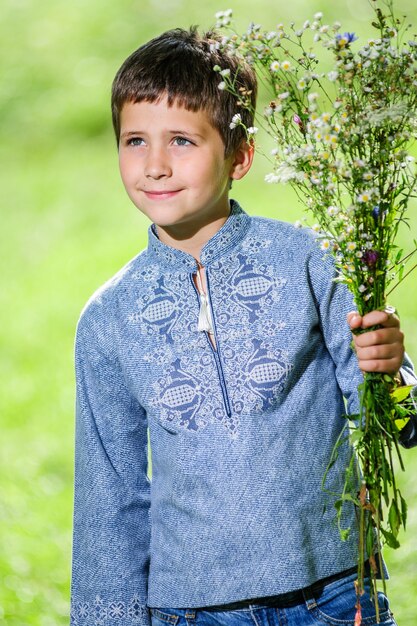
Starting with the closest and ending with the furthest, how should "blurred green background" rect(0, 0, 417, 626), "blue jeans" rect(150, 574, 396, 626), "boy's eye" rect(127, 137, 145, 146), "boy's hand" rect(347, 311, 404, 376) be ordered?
"boy's hand" rect(347, 311, 404, 376), "blue jeans" rect(150, 574, 396, 626), "boy's eye" rect(127, 137, 145, 146), "blurred green background" rect(0, 0, 417, 626)

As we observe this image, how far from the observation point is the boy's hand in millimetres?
2576

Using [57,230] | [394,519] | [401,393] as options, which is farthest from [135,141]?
[57,230]

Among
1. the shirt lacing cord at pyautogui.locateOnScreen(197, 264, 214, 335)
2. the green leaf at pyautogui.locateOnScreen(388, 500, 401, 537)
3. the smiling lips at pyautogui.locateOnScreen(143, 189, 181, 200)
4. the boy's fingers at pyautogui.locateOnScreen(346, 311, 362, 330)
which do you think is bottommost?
the green leaf at pyautogui.locateOnScreen(388, 500, 401, 537)

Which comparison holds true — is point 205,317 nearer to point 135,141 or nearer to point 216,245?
point 216,245

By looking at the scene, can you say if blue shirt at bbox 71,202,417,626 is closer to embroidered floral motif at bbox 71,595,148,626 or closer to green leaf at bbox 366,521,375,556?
embroidered floral motif at bbox 71,595,148,626

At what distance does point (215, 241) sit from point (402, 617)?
262 cm

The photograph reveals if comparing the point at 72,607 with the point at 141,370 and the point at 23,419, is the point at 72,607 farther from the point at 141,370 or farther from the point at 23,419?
the point at 23,419

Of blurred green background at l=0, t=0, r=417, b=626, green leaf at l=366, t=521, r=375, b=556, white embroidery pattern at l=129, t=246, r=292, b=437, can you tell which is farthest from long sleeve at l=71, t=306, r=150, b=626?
blurred green background at l=0, t=0, r=417, b=626

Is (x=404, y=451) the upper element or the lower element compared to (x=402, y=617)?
upper

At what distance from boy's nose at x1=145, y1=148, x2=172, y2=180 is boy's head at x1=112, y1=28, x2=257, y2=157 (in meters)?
0.12

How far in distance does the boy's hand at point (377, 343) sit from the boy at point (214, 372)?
0.05m

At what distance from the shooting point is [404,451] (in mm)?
6605

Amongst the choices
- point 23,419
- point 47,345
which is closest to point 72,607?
point 23,419

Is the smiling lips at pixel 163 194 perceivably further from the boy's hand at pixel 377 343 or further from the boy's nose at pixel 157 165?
the boy's hand at pixel 377 343
